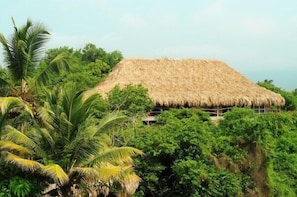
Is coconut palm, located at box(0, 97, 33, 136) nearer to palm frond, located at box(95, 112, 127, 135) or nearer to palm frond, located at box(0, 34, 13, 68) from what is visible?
palm frond, located at box(0, 34, 13, 68)

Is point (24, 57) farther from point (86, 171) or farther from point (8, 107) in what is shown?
point (86, 171)

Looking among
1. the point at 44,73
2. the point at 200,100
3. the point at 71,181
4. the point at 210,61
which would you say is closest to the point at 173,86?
the point at 200,100

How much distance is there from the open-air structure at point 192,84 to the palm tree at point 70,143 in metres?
6.40

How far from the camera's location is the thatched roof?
19.6m

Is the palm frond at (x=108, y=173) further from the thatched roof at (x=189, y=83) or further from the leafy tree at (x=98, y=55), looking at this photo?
the leafy tree at (x=98, y=55)

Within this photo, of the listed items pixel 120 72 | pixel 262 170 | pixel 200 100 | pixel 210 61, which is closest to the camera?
pixel 262 170

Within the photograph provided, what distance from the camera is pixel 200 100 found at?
64.2ft

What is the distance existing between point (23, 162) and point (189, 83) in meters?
11.1

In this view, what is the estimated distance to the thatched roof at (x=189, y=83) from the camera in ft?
64.3

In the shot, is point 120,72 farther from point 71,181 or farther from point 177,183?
point 71,181

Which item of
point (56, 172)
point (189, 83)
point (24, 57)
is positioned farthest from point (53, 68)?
point (189, 83)

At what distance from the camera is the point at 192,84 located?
21.2 metres

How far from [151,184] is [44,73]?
4417 millimetres

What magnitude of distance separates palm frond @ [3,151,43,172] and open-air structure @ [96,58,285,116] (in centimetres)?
727
